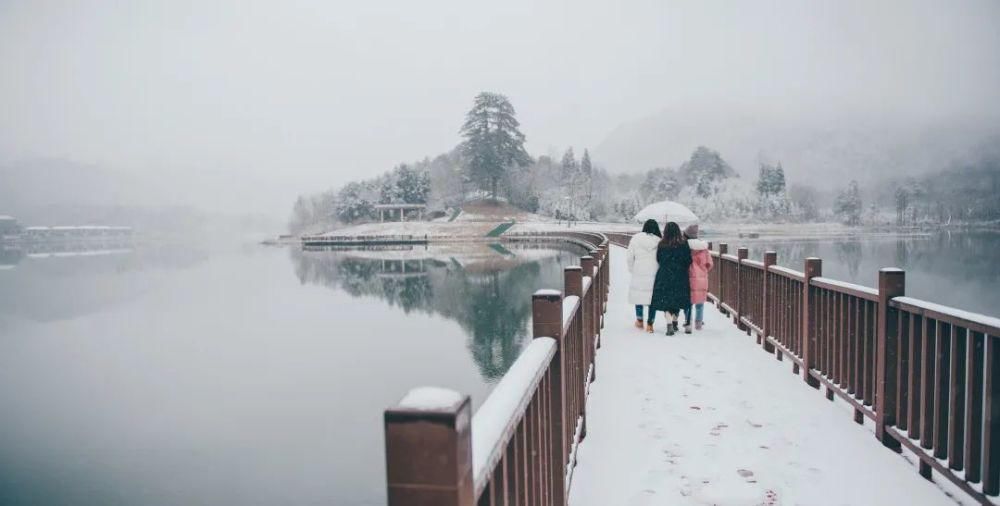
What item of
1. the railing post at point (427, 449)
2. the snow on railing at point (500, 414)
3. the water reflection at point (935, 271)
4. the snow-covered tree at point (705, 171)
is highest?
the snow-covered tree at point (705, 171)

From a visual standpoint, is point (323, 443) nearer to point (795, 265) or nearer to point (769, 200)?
point (795, 265)

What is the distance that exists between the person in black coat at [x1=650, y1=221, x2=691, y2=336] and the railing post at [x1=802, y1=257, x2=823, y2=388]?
2394 millimetres

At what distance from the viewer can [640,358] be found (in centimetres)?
772

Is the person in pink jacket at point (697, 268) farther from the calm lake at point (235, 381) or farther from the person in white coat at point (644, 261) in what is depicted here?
the calm lake at point (235, 381)

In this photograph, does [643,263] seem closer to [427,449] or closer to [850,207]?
[427,449]

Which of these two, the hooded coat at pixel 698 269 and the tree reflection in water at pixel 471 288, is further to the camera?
the tree reflection in water at pixel 471 288

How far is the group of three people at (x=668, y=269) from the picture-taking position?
28.4 ft

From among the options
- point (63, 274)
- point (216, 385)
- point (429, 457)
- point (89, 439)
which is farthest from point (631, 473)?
point (63, 274)

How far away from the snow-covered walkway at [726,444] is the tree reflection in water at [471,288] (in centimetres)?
905

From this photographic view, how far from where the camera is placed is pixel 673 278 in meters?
8.66

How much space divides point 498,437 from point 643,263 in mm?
7476

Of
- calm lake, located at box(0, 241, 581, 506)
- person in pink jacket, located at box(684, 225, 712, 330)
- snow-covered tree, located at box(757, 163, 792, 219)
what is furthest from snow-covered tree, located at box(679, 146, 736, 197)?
person in pink jacket, located at box(684, 225, 712, 330)

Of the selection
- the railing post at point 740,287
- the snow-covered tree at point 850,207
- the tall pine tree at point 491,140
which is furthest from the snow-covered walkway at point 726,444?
the snow-covered tree at point 850,207

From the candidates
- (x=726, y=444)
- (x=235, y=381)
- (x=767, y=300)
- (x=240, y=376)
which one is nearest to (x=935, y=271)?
(x=767, y=300)
